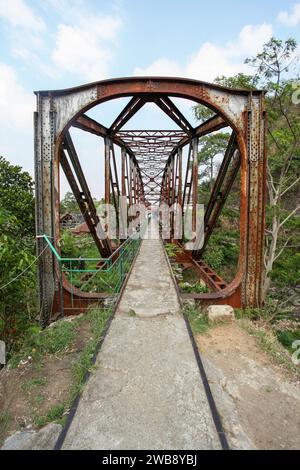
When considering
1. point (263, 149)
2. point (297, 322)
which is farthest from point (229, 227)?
point (263, 149)

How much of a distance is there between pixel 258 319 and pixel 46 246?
4131 mm

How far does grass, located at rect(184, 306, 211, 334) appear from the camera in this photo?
3729 mm

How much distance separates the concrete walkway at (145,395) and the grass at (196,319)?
0.19 meters

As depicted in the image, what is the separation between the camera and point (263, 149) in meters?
4.46

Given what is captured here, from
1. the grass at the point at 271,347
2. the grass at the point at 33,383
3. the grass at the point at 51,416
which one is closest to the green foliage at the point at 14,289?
the grass at the point at 33,383

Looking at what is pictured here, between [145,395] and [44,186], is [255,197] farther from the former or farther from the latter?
[44,186]

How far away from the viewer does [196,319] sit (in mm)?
4004

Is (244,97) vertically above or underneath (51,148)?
above

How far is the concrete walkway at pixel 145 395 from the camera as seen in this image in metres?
1.90

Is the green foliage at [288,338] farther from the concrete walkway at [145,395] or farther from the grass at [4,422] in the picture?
the grass at [4,422]

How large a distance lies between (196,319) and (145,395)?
1.86 metres

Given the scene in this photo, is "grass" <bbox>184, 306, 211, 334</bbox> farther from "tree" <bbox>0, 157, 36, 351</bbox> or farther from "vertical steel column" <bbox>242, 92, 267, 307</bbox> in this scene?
"tree" <bbox>0, 157, 36, 351</bbox>
